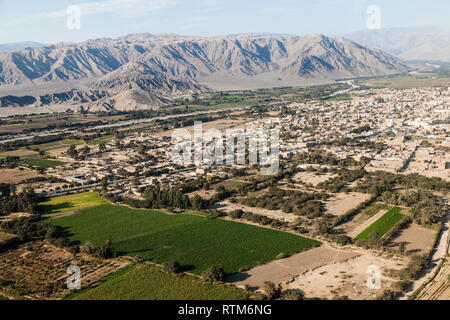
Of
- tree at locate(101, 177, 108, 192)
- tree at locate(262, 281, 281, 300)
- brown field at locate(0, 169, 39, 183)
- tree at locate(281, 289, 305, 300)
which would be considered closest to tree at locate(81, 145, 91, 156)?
brown field at locate(0, 169, 39, 183)

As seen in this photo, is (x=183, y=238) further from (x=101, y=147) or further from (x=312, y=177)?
(x=101, y=147)

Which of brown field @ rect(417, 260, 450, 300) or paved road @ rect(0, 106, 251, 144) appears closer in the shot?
brown field @ rect(417, 260, 450, 300)

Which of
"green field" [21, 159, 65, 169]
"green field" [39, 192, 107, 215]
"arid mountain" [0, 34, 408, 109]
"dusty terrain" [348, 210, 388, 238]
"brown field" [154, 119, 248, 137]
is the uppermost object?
"arid mountain" [0, 34, 408, 109]

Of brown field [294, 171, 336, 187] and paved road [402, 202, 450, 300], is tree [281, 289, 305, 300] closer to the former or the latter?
paved road [402, 202, 450, 300]

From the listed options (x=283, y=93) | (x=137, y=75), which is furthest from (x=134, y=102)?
(x=283, y=93)

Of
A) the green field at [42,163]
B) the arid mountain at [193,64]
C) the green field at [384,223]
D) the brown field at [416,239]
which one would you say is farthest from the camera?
the arid mountain at [193,64]

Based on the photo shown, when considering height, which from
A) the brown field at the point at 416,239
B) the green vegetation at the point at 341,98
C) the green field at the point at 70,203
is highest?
the green vegetation at the point at 341,98

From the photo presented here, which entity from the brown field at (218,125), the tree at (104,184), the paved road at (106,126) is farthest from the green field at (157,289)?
the paved road at (106,126)

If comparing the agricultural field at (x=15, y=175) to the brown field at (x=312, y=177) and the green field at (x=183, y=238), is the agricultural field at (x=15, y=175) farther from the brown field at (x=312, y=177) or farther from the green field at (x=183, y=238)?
the brown field at (x=312, y=177)
